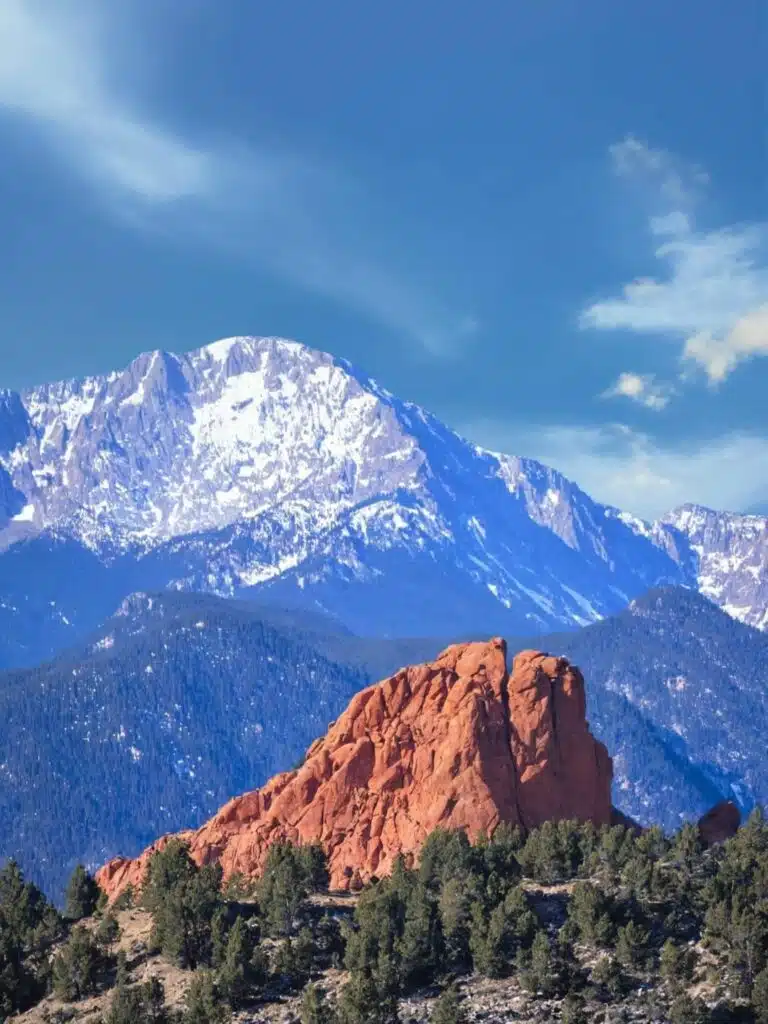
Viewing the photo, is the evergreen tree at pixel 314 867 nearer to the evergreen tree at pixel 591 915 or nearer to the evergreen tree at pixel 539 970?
the evergreen tree at pixel 591 915

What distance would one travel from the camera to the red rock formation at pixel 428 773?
163 meters

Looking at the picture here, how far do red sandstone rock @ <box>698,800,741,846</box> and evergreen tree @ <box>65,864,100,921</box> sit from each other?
6198 centimetres

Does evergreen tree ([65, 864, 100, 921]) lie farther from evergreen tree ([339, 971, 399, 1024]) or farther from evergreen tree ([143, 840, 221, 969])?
evergreen tree ([339, 971, 399, 1024])

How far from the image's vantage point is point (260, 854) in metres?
166

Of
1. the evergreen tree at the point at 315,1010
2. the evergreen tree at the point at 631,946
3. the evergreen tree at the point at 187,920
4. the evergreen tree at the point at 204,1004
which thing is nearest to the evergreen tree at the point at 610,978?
the evergreen tree at the point at 631,946

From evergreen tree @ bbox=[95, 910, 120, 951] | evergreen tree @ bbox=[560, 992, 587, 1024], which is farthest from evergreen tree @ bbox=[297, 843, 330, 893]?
evergreen tree @ bbox=[560, 992, 587, 1024]

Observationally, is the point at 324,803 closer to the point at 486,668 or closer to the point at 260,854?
the point at 260,854

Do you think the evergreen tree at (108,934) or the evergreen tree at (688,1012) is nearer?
the evergreen tree at (688,1012)

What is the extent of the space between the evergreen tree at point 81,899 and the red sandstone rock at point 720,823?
62.0m

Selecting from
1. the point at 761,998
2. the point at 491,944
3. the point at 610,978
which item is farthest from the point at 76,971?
the point at 761,998

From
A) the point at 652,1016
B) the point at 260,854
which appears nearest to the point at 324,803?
the point at 260,854

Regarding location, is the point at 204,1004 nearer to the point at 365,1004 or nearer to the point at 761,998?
the point at 365,1004

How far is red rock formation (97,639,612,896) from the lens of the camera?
535ft

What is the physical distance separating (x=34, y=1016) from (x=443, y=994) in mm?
31575
